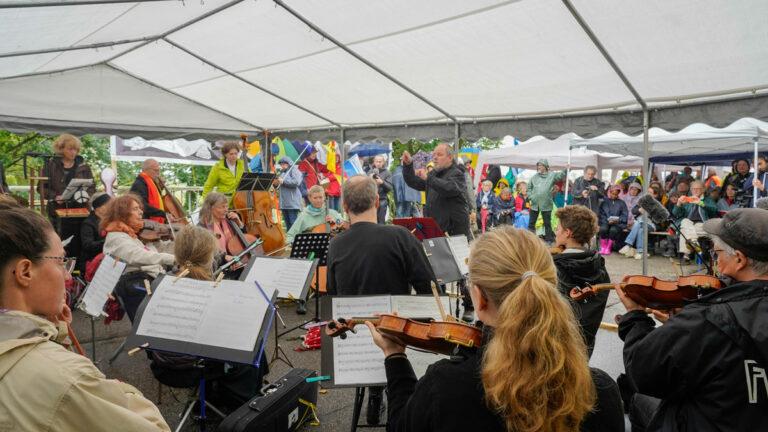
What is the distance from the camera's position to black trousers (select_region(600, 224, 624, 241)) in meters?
11.2

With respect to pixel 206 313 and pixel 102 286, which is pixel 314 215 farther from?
pixel 206 313

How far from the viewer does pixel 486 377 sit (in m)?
1.16

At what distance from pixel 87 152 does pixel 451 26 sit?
592 inches

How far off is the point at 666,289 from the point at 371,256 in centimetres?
156

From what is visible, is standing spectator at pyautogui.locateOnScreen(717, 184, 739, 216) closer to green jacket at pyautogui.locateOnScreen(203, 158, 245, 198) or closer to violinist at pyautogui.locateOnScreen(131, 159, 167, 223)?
green jacket at pyautogui.locateOnScreen(203, 158, 245, 198)

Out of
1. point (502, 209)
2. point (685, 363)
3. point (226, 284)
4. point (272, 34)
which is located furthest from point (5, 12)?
point (502, 209)

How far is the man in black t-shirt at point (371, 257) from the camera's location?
2.78m

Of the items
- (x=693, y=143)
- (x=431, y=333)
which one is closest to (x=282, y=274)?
(x=431, y=333)

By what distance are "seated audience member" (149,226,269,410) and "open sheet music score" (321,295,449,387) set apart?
99 centimetres

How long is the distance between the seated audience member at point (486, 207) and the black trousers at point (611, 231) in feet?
10.4


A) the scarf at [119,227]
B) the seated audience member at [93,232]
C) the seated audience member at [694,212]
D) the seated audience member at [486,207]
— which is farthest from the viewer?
the seated audience member at [486,207]

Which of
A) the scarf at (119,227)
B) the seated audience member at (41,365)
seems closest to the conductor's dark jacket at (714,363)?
the seated audience member at (41,365)

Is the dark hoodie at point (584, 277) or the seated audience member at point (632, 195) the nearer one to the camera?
the dark hoodie at point (584, 277)

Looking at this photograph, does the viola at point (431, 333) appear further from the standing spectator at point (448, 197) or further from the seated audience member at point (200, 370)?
the standing spectator at point (448, 197)
